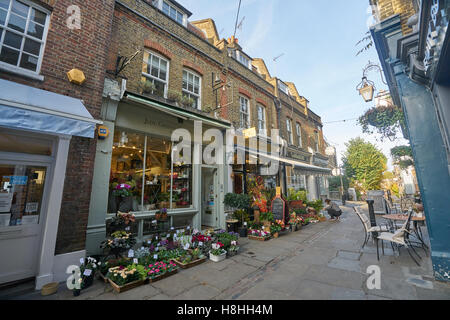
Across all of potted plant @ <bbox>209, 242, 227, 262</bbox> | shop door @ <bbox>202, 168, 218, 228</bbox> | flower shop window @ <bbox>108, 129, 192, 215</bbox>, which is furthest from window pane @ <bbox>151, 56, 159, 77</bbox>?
potted plant @ <bbox>209, 242, 227, 262</bbox>

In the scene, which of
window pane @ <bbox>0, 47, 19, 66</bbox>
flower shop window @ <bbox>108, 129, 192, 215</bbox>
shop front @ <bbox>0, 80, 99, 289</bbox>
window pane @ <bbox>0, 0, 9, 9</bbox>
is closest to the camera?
shop front @ <bbox>0, 80, 99, 289</bbox>

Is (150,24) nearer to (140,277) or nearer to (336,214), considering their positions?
(140,277)

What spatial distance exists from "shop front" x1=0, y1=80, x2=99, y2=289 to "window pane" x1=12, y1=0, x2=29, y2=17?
1.97 meters

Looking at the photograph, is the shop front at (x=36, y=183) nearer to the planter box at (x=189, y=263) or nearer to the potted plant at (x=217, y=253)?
the planter box at (x=189, y=263)

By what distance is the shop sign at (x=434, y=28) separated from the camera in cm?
238

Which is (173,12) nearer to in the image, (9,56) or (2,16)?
(2,16)

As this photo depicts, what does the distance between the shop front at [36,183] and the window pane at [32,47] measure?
113 cm

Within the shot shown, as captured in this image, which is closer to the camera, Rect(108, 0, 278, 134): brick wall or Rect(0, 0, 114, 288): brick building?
Rect(0, 0, 114, 288): brick building

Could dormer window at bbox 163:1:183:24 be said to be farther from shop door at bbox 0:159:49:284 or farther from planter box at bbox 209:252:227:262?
planter box at bbox 209:252:227:262

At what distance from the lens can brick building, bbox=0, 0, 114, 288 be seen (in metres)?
3.48

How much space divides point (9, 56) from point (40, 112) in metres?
2.12

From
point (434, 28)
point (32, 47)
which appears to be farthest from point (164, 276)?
point (434, 28)
